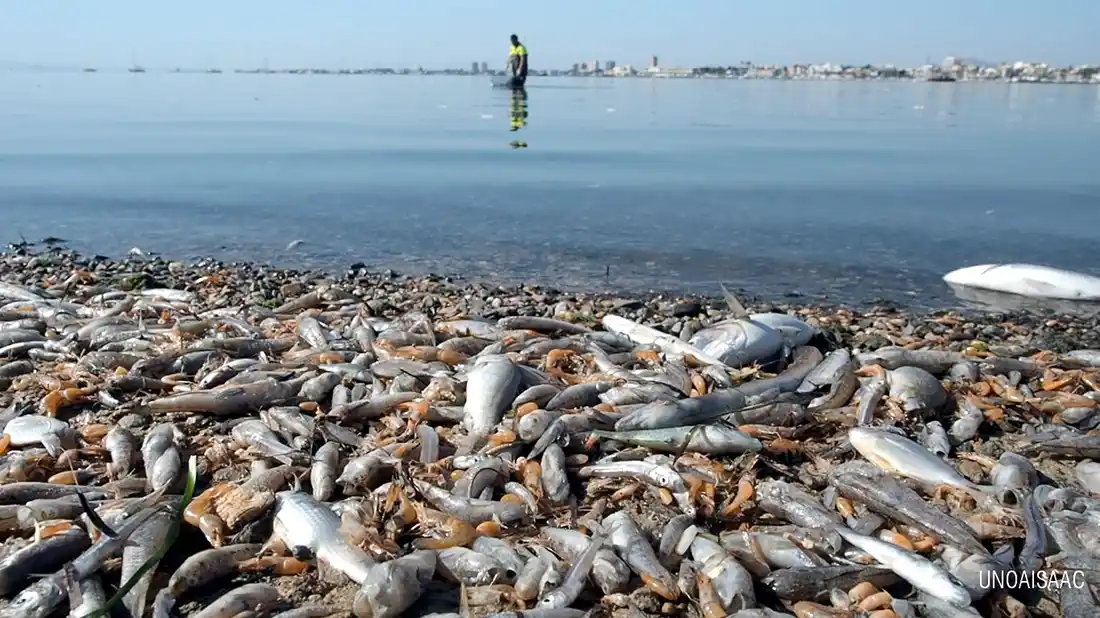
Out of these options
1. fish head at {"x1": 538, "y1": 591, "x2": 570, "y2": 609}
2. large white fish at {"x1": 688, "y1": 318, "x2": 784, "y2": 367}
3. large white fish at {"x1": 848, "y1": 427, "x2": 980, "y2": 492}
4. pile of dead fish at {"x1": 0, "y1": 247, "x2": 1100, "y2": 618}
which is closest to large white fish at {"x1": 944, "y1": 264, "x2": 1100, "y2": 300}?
pile of dead fish at {"x1": 0, "y1": 247, "x2": 1100, "y2": 618}

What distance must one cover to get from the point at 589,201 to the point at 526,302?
828 cm

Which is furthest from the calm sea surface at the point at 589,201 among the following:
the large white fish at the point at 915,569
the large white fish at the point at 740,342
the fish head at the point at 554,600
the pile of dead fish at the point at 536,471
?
the fish head at the point at 554,600

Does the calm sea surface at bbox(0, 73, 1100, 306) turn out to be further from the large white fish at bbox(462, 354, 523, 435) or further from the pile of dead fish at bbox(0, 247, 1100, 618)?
the large white fish at bbox(462, 354, 523, 435)

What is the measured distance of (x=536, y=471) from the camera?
480 cm

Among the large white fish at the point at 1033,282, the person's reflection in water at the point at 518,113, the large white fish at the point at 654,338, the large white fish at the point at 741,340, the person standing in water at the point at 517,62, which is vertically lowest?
the large white fish at the point at 1033,282

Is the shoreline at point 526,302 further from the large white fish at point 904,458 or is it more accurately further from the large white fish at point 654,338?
the large white fish at point 904,458

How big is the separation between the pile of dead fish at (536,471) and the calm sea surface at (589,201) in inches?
200

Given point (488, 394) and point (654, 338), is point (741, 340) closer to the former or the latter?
point (654, 338)

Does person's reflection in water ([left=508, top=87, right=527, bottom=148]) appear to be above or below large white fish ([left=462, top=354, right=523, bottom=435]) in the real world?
above

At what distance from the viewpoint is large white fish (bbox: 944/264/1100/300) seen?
11.1 meters

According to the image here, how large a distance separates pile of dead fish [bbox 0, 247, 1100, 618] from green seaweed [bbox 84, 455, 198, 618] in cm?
2

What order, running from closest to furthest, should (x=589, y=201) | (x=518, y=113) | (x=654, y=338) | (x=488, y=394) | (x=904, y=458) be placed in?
(x=904, y=458)
(x=488, y=394)
(x=654, y=338)
(x=589, y=201)
(x=518, y=113)

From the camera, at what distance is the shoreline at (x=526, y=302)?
28.4 ft

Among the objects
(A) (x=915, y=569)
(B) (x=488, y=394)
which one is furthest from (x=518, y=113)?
(A) (x=915, y=569)
